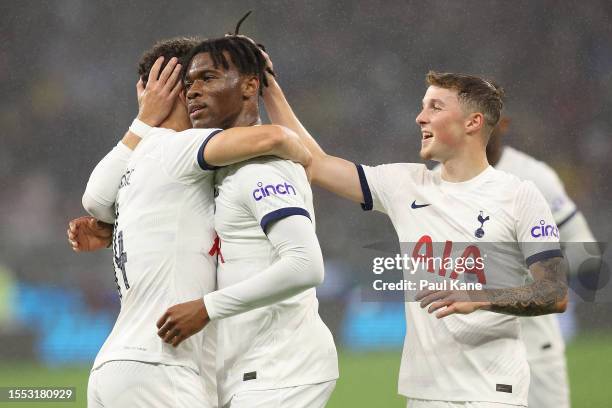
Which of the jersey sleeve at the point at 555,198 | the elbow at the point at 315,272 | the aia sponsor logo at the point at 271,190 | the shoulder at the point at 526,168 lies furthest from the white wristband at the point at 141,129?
the jersey sleeve at the point at 555,198

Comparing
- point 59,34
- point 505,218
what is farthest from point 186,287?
point 59,34

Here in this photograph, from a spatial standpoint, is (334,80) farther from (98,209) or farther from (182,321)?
(182,321)

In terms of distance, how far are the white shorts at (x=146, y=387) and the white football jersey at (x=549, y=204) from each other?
2.31 m

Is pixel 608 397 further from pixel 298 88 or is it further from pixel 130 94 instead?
pixel 130 94

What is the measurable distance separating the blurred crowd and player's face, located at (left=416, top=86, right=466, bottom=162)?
2.79 m

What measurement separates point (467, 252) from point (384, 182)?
0.45 m

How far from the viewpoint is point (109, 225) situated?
320 centimetres

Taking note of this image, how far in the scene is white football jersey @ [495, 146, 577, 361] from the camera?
14.2 ft

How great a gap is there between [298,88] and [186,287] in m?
4.15

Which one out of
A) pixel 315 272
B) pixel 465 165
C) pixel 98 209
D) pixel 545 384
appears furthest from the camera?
pixel 545 384

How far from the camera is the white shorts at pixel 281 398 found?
252 centimetres

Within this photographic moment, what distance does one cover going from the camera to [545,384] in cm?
433

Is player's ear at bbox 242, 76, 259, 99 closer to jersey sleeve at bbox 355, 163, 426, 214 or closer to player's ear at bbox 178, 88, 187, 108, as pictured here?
player's ear at bbox 178, 88, 187, 108

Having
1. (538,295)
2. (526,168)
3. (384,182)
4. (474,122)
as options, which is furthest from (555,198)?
(538,295)
